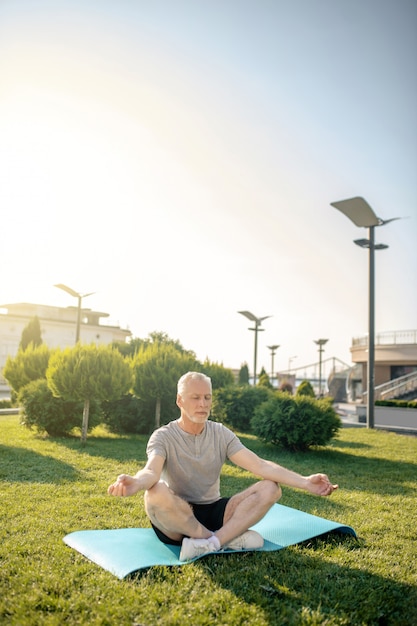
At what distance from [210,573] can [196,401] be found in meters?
1.26

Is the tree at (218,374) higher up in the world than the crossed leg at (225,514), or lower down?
higher up

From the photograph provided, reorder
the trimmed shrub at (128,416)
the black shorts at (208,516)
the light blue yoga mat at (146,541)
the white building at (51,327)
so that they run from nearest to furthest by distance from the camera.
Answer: the light blue yoga mat at (146,541) < the black shorts at (208,516) < the trimmed shrub at (128,416) < the white building at (51,327)

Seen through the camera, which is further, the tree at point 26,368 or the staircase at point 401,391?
the staircase at point 401,391

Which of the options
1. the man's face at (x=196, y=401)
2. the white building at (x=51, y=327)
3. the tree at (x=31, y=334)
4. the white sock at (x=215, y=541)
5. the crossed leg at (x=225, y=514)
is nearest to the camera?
the crossed leg at (x=225, y=514)

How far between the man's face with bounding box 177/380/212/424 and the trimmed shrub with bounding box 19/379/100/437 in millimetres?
8519

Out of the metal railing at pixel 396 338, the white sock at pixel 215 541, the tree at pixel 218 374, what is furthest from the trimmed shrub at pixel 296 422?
the metal railing at pixel 396 338

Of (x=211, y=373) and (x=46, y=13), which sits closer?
(x=46, y=13)

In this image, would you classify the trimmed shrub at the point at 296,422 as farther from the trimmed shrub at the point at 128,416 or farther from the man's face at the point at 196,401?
the man's face at the point at 196,401

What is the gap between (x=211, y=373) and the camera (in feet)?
51.5

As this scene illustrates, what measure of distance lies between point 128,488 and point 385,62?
17.4 ft

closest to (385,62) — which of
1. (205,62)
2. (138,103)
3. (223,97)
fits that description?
(205,62)

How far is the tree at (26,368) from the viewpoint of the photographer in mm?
15734

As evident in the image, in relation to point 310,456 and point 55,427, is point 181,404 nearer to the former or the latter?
point 310,456

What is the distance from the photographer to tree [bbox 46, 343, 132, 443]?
10.9 metres
